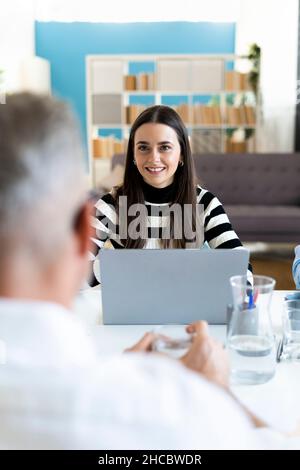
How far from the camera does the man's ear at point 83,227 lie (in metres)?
0.49

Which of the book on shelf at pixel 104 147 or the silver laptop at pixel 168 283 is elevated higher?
the book on shelf at pixel 104 147

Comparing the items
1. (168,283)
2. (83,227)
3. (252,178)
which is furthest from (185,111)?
(83,227)

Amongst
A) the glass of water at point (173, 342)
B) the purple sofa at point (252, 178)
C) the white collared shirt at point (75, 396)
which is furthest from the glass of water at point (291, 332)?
the purple sofa at point (252, 178)

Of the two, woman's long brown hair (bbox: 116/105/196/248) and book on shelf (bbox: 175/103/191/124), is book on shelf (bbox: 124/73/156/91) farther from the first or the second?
woman's long brown hair (bbox: 116/105/196/248)

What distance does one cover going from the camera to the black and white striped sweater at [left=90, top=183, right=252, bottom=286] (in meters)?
1.91

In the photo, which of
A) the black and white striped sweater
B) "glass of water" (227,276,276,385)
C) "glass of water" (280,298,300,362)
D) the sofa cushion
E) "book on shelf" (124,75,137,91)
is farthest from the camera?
"book on shelf" (124,75,137,91)

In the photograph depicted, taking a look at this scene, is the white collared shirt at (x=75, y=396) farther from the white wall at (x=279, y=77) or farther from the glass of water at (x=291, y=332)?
the white wall at (x=279, y=77)

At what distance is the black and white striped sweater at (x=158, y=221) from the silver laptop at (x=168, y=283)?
0.62 m

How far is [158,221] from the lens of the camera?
1.99 meters

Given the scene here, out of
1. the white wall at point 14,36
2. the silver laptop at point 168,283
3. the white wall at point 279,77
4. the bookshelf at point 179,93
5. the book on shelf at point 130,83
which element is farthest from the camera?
the white wall at point 14,36

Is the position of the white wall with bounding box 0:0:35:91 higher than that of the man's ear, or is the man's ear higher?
the white wall with bounding box 0:0:35:91

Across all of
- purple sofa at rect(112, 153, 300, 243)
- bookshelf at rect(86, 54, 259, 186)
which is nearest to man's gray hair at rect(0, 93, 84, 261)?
purple sofa at rect(112, 153, 300, 243)

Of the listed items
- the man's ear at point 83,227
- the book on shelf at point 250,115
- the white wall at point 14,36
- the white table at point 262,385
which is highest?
the white wall at point 14,36
